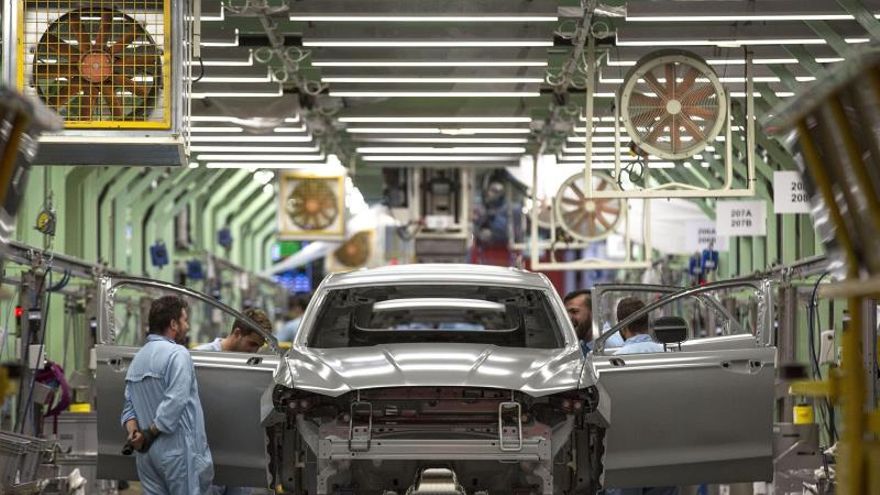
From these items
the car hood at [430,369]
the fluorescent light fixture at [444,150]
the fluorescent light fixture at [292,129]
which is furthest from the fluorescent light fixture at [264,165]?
the car hood at [430,369]

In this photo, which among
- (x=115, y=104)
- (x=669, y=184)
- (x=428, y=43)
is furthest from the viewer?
(x=428, y=43)

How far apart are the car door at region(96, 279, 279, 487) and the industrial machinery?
2.80ft

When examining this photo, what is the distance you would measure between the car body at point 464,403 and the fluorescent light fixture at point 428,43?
308 centimetres

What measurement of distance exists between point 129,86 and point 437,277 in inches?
81.3

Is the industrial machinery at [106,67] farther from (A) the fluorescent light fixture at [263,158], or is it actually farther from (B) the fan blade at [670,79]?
(A) the fluorescent light fixture at [263,158]

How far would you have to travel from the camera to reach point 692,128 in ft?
38.8

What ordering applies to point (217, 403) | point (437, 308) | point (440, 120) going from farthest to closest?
1. point (440, 120)
2. point (437, 308)
3. point (217, 403)

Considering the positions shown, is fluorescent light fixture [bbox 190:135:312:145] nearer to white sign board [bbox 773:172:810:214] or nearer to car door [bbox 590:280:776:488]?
white sign board [bbox 773:172:810:214]

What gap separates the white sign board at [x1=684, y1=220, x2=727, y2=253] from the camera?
1891cm

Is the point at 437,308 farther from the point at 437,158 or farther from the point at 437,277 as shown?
the point at 437,158

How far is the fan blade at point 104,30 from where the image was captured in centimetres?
932

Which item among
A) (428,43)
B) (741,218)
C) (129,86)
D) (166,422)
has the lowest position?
(166,422)

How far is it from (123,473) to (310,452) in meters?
1.31

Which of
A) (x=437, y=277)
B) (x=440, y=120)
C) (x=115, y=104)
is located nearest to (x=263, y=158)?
(x=440, y=120)
